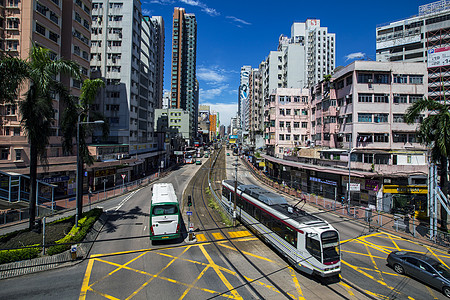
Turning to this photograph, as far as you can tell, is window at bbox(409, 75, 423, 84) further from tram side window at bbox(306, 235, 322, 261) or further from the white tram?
tram side window at bbox(306, 235, 322, 261)

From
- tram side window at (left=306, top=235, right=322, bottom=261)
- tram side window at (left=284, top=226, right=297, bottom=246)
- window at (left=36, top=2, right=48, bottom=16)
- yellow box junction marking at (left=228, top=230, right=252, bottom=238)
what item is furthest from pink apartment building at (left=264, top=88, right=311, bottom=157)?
window at (left=36, top=2, right=48, bottom=16)

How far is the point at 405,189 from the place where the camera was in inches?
1190

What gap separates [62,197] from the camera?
111ft

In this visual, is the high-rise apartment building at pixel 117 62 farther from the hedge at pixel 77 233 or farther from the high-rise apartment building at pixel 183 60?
the high-rise apartment building at pixel 183 60

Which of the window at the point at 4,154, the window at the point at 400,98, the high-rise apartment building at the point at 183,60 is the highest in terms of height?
the high-rise apartment building at the point at 183,60

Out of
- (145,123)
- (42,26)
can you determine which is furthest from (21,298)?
(145,123)

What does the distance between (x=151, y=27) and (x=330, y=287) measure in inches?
2905

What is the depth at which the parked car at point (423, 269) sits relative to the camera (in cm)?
1316

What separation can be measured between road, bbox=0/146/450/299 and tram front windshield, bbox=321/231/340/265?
5.20 ft

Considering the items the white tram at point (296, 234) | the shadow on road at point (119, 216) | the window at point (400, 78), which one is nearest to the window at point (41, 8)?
the shadow on road at point (119, 216)

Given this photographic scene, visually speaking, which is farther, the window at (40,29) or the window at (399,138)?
the window at (399,138)

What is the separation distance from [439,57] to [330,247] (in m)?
61.0

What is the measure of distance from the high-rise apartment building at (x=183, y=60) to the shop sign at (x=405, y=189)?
130 m

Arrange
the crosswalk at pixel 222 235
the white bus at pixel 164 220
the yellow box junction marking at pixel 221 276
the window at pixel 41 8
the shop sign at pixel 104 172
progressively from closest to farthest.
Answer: the yellow box junction marking at pixel 221 276 < the white bus at pixel 164 220 < the crosswalk at pixel 222 235 < the window at pixel 41 8 < the shop sign at pixel 104 172
